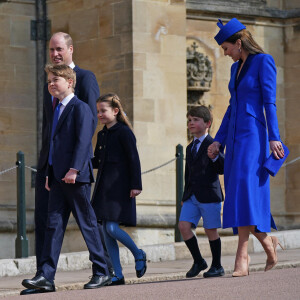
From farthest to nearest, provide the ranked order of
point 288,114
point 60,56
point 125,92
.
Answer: point 288,114
point 125,92
point 60,56

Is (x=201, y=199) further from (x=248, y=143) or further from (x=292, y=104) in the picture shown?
(x=292, y=104)

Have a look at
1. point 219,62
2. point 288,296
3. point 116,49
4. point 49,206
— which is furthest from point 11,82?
point 288,296

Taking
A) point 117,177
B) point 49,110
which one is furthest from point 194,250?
point 49,110

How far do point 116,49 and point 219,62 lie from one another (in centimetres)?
203

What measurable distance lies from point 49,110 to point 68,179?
693 mm

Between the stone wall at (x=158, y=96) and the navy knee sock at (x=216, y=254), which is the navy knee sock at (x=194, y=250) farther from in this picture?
the stone wall at (x=158, y=96)

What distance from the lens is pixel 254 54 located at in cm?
809

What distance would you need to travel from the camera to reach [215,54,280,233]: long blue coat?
25.8 feet

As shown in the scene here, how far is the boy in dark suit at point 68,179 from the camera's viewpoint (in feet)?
25.5

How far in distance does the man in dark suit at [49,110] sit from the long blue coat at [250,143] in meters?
1.04

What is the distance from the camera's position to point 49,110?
8.20 metres


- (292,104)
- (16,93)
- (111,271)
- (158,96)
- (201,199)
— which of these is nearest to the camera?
(111,271)

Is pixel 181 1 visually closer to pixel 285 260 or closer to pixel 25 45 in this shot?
pixel 25 45

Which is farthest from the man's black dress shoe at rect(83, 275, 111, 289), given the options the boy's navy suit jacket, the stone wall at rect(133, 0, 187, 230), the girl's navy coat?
the stone wall at rect(133, 0, 187, 230)
